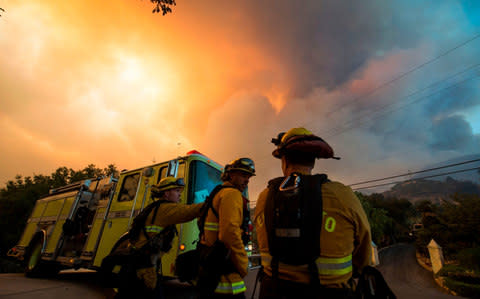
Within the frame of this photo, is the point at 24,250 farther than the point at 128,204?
Yes

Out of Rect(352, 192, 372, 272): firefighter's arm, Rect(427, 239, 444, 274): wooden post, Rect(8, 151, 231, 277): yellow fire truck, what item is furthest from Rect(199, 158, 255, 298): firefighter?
Rect(427, 239, 444, 274): wooden post

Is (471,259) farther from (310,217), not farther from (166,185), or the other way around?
(166,185)

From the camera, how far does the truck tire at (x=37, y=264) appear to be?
6.79 metres

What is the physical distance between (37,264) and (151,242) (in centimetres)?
729

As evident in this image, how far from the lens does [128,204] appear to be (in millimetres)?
4949

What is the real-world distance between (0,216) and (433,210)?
57.1 m

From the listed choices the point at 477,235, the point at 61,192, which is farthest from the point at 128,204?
the point at 477,235

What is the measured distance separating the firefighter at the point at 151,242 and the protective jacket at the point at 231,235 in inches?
14.8

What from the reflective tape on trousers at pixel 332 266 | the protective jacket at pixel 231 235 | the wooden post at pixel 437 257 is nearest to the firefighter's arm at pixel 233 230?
the protective jacket at pixel 231 235

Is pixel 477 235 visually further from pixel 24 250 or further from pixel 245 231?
pixel 24 250

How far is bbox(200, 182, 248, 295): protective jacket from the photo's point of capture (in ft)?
6.32

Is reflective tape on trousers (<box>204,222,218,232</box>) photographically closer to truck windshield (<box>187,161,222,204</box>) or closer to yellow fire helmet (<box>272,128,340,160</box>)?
yellow fire helmet (<box>272,128,340,160</box>)

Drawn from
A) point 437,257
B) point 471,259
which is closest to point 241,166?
point 471,259

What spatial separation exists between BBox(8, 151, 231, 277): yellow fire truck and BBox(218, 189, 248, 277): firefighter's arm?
207cm
